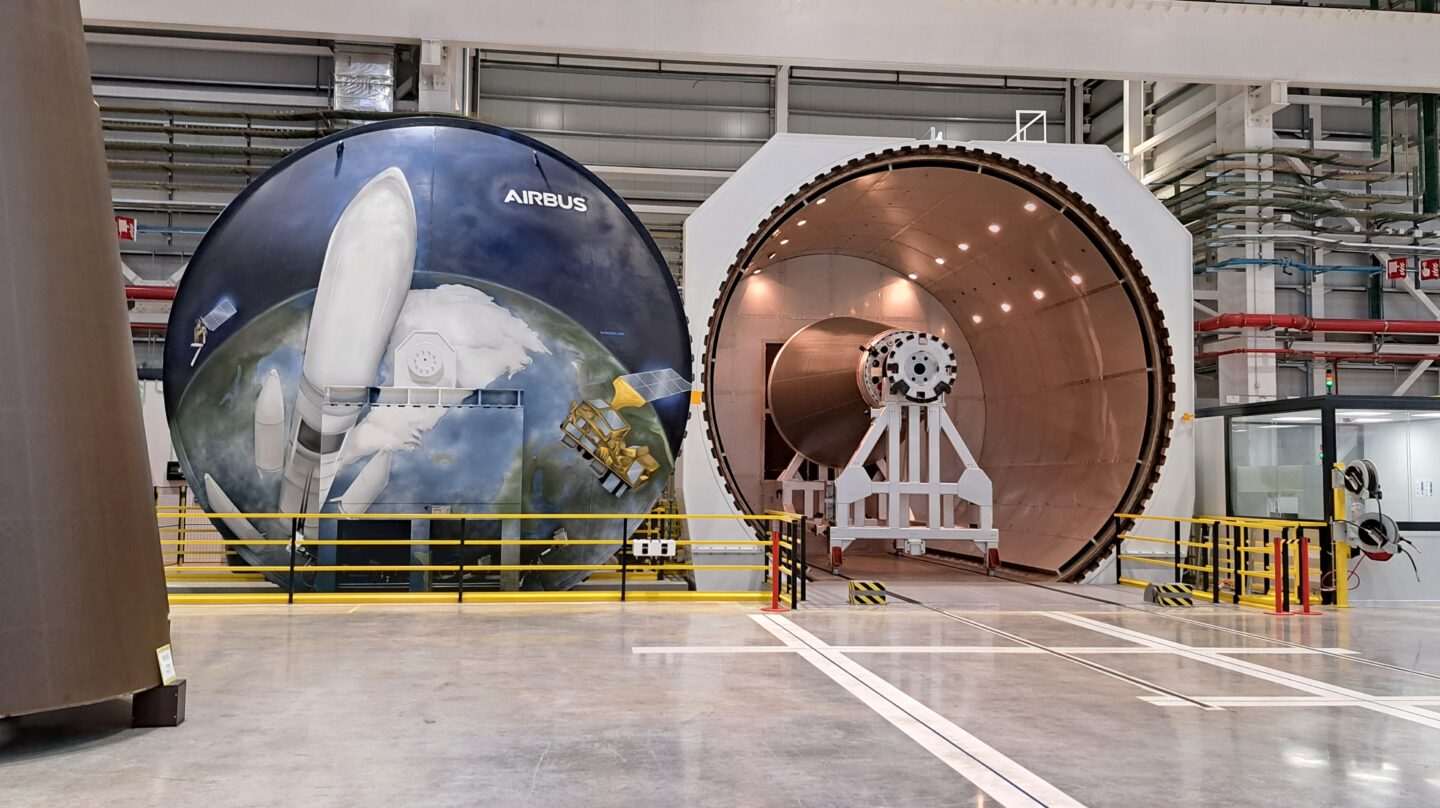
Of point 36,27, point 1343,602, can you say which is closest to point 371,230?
point 36,27

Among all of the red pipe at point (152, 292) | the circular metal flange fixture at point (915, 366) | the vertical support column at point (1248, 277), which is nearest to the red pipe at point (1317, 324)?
the vertical support column at point (1248, 277)

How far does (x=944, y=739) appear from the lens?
5.61 m

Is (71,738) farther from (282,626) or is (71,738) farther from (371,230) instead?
(371,230)

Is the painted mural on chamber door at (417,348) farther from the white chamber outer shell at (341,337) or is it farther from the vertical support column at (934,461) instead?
the vertical support column at (934,461)

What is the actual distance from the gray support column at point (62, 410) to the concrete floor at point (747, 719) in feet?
1.74

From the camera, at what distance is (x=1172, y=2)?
51.1 ft

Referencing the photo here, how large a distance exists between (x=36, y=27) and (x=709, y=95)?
19.3 m

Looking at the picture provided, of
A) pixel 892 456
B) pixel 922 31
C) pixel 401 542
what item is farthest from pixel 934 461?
pixel 401 542

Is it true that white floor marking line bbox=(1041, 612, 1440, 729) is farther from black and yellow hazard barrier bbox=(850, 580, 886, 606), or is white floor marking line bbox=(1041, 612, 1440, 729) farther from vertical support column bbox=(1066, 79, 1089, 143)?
vertical support column bbox=(1066, 79, 1089, 143)

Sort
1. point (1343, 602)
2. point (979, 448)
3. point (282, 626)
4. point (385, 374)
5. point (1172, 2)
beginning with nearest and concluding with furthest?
1. point (282, 626)
2. point (385, 374)
3. point (1343, 602)
4. point (1172, 2)
5. point (979, 448)

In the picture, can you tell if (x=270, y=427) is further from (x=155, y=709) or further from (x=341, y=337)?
(x=155, y=709)

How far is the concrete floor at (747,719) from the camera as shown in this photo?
4664 millimetres

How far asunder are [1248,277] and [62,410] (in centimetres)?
1847

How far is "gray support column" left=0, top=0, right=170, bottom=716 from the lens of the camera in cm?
476
